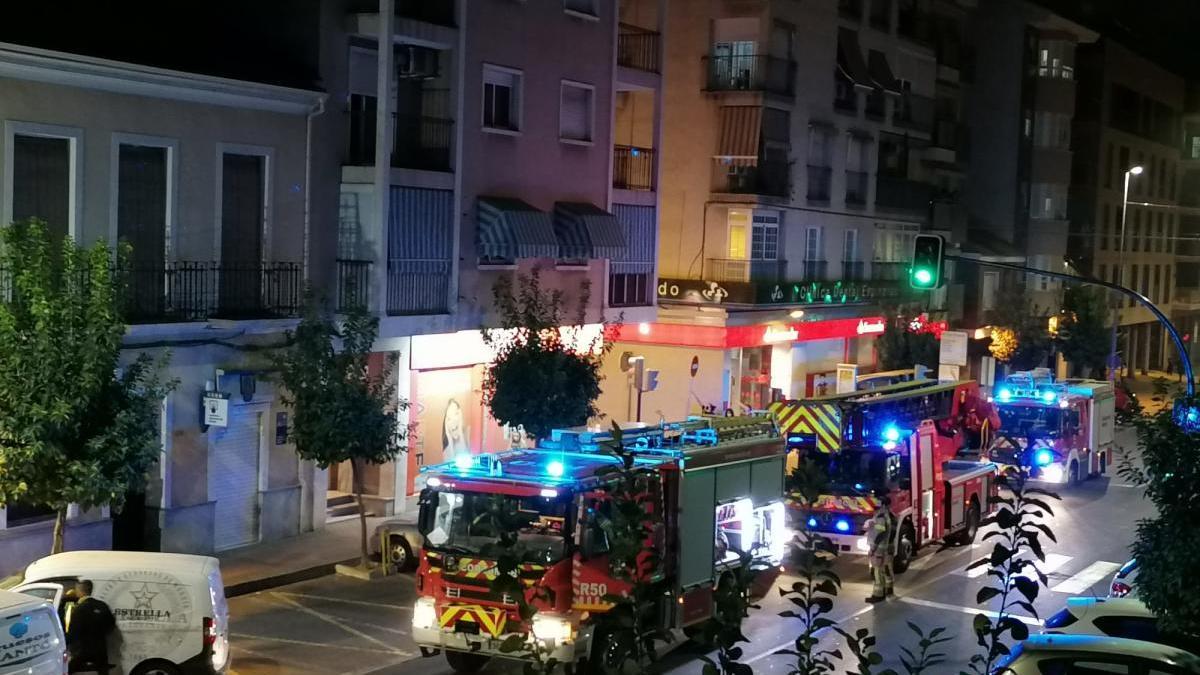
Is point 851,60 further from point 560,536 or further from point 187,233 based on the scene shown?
point 560,536

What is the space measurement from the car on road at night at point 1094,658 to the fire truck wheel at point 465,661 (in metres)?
6.77

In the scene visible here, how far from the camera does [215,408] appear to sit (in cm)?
2327

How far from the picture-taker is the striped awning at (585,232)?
30.7 m

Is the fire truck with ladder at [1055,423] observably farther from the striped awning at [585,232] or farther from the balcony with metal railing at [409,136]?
the balcony with metal railing at [409,136]

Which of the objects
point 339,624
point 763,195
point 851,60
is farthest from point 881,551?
point 851,60

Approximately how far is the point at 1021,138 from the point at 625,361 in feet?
97.3

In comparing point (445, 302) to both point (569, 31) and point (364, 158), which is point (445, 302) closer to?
point (364, 158)

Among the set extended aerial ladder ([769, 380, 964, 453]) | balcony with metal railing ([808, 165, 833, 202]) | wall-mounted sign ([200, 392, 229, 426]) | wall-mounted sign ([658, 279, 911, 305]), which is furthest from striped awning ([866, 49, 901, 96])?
wall-mounted sign ([200, 392, 229, 426])

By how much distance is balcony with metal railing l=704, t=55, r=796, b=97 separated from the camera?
131 feet

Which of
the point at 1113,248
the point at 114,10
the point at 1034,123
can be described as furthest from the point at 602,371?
the point at 1113,248

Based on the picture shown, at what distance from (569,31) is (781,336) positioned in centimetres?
1408

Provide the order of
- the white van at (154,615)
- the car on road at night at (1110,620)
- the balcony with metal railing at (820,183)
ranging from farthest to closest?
the balcony with metal railing at (820,183)
the car on road at night at (1110,620)
the white van at (154,615)

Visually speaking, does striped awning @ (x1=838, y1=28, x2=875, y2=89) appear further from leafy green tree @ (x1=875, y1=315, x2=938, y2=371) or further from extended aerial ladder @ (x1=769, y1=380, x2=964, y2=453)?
extended aerial ladder @ (x1=769, y1=380, x2=964, y2=453)

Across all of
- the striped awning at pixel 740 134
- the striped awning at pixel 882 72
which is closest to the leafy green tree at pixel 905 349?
the striped awning at pixel 882 72
